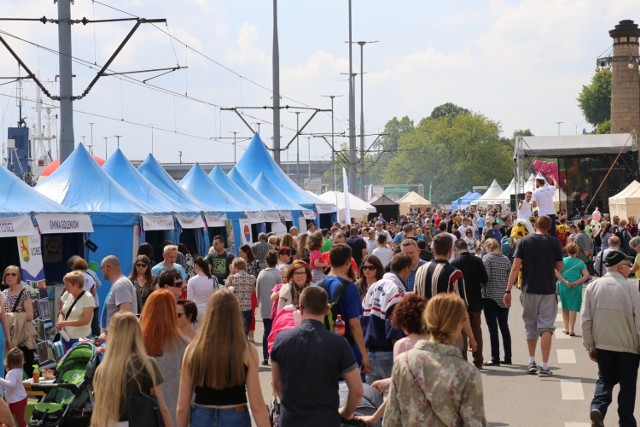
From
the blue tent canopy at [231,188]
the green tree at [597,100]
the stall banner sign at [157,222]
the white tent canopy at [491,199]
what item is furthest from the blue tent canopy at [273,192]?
the green tree at [597,100]

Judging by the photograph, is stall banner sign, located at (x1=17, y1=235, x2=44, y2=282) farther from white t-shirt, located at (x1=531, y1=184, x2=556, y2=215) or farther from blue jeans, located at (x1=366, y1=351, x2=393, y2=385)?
white t-shirt, located at (x1=531, y1=184, x2=556, y2=215)

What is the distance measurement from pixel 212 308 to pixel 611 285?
4.37 m

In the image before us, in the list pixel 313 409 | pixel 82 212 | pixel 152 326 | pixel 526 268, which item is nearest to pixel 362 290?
pixel 526 268

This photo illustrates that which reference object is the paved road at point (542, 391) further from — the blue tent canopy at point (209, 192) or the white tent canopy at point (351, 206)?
the white tent canopy at point (351, 206)

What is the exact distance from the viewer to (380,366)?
9109 mm

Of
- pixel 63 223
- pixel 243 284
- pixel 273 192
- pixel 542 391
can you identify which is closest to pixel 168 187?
pixel 63 223

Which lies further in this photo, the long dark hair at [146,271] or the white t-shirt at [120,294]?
the long dark hair at [146,271]

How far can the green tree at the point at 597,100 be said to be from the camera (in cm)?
13375

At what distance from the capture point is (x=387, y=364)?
9102 millimetres

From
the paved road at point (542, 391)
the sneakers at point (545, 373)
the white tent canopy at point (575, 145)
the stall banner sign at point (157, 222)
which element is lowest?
the paved road at point (542, 391)

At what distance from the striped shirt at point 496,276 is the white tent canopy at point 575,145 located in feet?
103

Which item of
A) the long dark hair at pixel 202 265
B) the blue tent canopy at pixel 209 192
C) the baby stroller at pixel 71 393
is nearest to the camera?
the baby stroller at pixel 71 393

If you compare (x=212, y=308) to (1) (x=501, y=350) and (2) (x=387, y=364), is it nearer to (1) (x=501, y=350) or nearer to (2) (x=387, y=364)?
(2) (x=387, y=364)

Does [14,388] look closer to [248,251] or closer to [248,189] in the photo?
[248,251]
